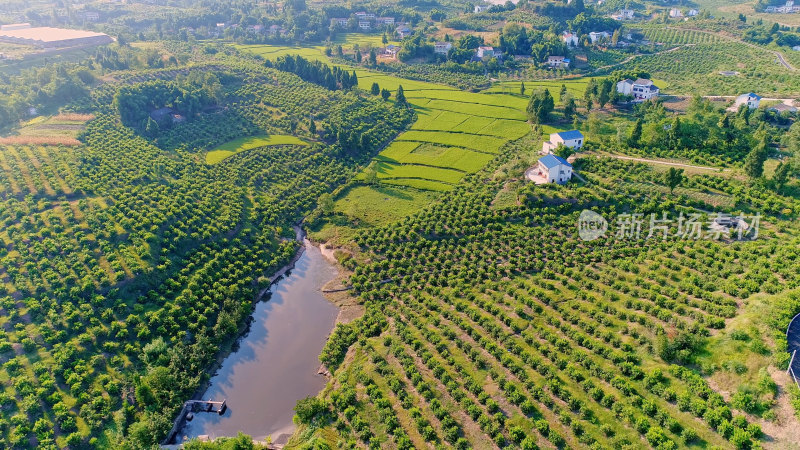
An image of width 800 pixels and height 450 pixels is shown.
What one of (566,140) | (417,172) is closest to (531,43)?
(566,140)

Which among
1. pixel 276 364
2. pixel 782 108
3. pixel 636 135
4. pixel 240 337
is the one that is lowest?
pixel 276 364

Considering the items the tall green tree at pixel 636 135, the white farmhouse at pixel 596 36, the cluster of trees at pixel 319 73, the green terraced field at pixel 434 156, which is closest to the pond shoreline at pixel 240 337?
the green terraced field at pixel 434 156

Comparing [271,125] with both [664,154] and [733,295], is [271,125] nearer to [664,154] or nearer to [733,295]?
A: [664,154]

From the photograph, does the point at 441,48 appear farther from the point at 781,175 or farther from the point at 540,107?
the point at 781,175

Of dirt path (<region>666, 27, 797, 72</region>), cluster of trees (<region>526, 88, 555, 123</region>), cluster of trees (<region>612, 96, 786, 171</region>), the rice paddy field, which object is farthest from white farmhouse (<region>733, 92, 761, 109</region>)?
the rice paddy field

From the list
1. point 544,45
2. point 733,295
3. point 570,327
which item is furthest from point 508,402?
point 544,45

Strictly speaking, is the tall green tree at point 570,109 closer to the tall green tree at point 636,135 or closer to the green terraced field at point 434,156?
the tall green tree at point 636,135
